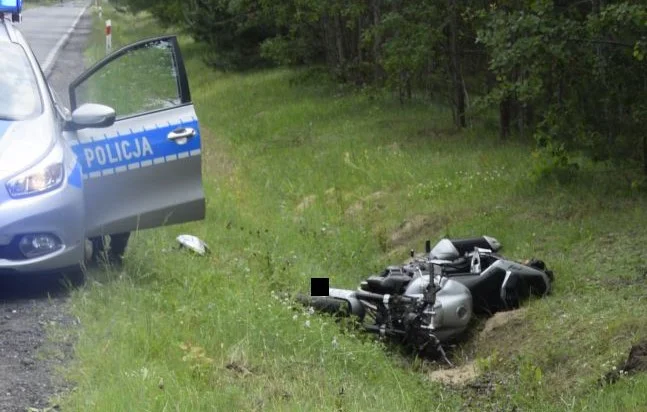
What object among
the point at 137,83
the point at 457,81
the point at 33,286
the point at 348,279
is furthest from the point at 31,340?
the point at 457,81

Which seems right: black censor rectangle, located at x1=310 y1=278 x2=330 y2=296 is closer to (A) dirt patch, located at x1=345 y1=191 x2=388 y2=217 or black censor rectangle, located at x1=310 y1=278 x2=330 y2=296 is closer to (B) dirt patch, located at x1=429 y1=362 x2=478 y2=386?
(B) dirt patch, located at x1=429 y1=362 x2=478 y2=386

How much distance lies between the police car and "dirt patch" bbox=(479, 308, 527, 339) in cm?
225

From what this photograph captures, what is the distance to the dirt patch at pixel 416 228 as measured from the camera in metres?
11.9

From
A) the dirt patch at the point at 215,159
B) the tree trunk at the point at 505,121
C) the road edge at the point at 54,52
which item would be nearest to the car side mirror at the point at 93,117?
the dirt patch at the point at 215,159

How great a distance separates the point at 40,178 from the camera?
750cm

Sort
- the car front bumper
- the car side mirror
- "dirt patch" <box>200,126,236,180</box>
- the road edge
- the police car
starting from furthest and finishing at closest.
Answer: the road edge, "dirt patch" <box>200,126,236,180</box>, the car side mirror, the police car, the car front bumper

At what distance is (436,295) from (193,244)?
232 centimetres

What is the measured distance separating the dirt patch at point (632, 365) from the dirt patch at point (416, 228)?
4661mm

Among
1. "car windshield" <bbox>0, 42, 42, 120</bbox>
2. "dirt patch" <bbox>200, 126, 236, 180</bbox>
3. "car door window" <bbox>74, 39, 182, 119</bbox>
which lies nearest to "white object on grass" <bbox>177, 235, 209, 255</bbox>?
"car door window" <bbox>74, 39, 182, 119</bbox>

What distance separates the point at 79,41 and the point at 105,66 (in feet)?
90.2

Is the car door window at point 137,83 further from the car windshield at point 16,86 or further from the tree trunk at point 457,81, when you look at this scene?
the tree trunk at point 457,81

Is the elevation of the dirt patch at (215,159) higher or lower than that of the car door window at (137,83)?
lower

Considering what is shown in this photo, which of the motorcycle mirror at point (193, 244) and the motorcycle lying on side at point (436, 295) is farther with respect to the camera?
the motorcycle mirror at point (193, 244)

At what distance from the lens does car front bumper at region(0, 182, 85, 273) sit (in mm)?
7320
